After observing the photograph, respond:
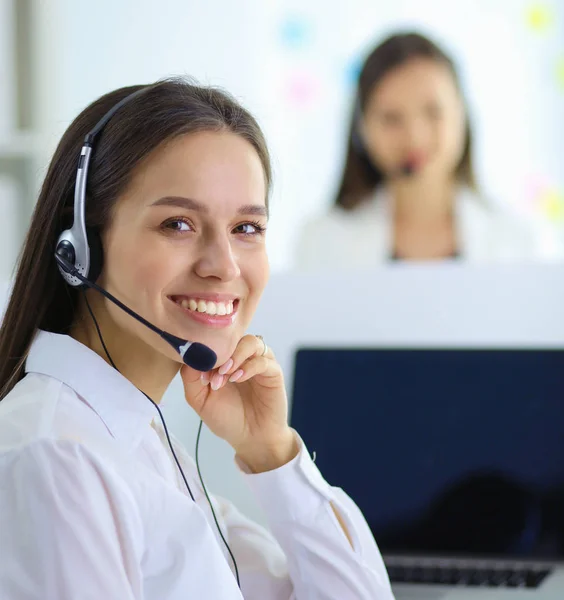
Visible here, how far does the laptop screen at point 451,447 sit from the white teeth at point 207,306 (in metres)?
0.39

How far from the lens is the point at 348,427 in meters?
1.42

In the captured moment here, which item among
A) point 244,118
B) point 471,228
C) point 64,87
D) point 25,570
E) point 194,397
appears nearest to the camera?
point 25,570

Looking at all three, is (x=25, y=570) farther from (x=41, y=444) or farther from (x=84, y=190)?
(x=84, y=190)

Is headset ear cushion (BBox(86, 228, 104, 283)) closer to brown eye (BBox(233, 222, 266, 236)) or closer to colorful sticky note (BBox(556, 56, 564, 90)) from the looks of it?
brown eye (BBox(233, 222, 266, 236))

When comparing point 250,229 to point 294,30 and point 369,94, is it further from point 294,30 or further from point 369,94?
point 294,30

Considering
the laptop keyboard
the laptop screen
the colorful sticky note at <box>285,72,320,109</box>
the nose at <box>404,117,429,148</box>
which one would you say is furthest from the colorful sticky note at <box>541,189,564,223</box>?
the laptop keyboard

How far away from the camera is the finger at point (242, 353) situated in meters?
1.17

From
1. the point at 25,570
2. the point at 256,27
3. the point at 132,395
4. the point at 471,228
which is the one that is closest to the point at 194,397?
the point at 132,395

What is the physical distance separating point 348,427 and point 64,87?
2830 mm

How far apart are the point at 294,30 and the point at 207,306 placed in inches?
155

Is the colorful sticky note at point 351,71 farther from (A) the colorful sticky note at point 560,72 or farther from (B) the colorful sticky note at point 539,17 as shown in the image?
(A) the colorful sticky note at point 560,72

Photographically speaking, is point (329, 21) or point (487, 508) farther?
point (329, 21)

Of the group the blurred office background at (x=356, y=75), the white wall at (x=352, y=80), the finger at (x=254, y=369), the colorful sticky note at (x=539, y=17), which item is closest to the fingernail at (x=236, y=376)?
the finger at (x=254, y=369)

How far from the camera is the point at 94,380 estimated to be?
40.4 inches
